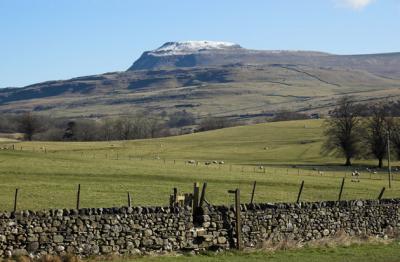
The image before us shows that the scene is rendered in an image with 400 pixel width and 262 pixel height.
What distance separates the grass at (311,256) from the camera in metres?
23.6

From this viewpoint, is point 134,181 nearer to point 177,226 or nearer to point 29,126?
point 177,226

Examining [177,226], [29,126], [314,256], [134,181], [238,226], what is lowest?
[134,181]

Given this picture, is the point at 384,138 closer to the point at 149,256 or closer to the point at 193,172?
the point at 193,172

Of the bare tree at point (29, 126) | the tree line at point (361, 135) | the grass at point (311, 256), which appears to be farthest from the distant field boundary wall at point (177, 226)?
the bare tree at point (29, 126)

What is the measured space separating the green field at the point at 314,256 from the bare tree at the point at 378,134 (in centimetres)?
7440

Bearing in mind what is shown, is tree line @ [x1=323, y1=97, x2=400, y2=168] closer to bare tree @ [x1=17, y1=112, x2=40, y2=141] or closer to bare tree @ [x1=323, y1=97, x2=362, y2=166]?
bare tree @ [x1=323, y1=97, x2=362, y2=166]

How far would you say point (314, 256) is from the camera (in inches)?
968

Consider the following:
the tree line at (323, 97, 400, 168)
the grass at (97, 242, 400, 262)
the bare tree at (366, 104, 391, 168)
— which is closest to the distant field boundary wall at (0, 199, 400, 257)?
the grass at (97, 242, 400, 262)

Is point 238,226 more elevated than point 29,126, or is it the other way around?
point 238,226

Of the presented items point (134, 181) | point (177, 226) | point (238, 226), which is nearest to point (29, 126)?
→ point (134, 181)

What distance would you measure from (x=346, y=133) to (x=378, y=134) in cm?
531

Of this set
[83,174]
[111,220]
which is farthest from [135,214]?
[83,174]

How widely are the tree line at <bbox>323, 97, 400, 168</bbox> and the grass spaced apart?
7471cm

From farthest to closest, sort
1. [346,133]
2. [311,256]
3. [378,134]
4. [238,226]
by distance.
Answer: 1. [346,133]
2. [378,134]
3. [238,226]
4. [311,256]
